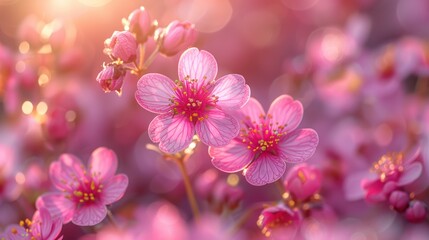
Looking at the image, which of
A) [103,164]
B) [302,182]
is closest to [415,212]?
[302,182]

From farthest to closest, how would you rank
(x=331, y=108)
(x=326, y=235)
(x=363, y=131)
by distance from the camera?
(x=331, y=108)
(x=363, y=131)
(x=326, y=235)

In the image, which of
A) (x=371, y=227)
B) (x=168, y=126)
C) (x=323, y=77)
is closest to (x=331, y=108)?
(x=323, y=77)

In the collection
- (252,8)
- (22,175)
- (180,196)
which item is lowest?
(180,196)

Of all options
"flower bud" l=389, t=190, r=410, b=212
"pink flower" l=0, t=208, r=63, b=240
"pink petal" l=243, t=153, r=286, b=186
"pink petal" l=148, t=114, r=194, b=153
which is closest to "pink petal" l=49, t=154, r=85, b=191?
"pink flower" l=0, t=208, r=63, b=240

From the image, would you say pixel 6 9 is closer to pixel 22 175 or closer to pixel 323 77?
pixel 22 175

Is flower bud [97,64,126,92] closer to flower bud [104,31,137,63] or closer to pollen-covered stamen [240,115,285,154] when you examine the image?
flower bud [104,31,137,63]

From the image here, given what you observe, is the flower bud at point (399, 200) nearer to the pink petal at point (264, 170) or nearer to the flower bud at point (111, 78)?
the pink petal at point (264, 170)

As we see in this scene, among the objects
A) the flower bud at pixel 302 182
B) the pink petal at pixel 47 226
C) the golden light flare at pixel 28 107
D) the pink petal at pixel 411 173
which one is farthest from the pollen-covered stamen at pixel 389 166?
the golden light flare at pixel 28 107
